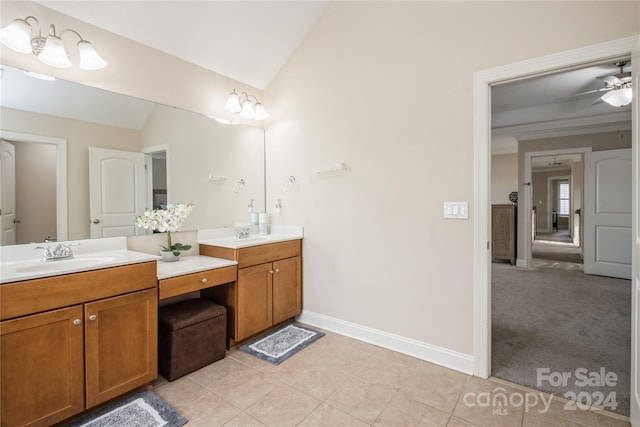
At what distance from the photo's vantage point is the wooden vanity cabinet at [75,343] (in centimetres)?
141

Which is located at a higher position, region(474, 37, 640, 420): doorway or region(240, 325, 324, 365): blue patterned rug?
region(474, 37, 640, 420): doorway

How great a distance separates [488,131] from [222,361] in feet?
8.38

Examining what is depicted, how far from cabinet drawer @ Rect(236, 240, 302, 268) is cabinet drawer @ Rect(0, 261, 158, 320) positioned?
70cm

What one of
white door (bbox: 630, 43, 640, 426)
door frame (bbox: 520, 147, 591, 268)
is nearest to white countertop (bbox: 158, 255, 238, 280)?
white door (bbox: 630, 43, 640, 426)

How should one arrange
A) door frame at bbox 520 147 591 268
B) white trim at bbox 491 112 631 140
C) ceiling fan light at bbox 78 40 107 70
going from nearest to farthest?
ceiling fan light at bbox 78 40 107 70, white trim at bbox 491 112 631 140, door frame at bbox 520 147 591 268

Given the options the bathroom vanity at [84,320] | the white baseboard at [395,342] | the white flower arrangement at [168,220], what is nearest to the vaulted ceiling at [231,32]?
the white flower arrangement at [168,220]

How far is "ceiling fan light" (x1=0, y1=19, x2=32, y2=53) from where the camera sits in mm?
1656

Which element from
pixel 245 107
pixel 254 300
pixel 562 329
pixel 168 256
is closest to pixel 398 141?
pixel 245 107

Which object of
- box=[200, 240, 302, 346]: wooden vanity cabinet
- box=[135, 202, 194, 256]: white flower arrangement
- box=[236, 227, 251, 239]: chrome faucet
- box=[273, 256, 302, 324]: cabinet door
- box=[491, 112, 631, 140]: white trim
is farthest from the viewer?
box=[491, 112, 631, 140]: white trim

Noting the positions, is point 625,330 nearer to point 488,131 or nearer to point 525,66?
point 488,131

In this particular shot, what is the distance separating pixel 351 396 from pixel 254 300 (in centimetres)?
109

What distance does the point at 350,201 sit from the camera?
269 centimetres

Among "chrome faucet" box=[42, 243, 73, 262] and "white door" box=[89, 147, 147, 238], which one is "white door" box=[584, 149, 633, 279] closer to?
"white door" box=[89, 147, 147, 238]

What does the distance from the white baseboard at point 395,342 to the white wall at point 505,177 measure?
21.9 ft
